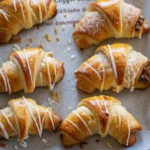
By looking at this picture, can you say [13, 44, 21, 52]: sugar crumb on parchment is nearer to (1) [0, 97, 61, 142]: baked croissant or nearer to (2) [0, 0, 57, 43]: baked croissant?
(2) [0, 0, 57, 43]: baked croissant


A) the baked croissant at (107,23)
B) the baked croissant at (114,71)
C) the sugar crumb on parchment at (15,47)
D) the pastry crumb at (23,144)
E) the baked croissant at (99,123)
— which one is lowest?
the pastry crumb at (23,144)

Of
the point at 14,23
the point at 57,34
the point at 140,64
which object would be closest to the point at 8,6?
the point at 14,23

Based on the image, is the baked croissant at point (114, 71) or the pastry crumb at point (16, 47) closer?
the baked croissant at point (114, 71)

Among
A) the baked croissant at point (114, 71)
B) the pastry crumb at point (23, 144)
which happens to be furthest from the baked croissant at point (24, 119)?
the baked croissant at point (114, 71)

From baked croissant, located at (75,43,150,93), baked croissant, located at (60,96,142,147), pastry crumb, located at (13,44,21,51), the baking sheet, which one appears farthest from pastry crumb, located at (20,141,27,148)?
pastry crumb, located at (13,44,21,51)

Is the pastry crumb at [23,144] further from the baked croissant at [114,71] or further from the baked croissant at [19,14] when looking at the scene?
the baked croissant at [19,14]

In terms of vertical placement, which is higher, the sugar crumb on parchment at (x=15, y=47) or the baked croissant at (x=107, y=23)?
the baked croissant at (x=107, y=23)

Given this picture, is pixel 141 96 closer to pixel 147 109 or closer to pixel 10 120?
pixel 147 109
